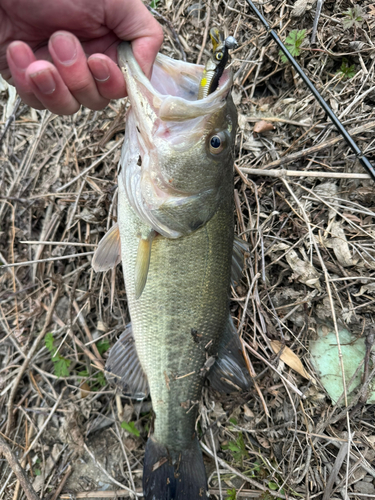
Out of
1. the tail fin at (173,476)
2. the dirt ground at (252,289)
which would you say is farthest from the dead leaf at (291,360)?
the tail fin at (173,476)

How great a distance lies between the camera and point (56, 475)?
2.56 meters

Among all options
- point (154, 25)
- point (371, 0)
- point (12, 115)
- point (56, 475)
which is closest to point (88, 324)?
point (56, 475)

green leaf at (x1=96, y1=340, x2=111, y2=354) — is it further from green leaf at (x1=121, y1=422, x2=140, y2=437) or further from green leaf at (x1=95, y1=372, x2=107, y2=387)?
green leaf at (x1=121, y1=422, x2=140, y2=437)

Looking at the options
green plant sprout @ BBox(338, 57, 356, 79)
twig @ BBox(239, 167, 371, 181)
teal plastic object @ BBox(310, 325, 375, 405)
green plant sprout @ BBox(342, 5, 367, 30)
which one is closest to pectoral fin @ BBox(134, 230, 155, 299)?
twig @ BBox(239, 167, 371, 181)

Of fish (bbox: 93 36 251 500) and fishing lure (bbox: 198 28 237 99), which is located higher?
fishing lure (bbox: 198 28 237 99)

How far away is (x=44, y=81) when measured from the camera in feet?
4.93

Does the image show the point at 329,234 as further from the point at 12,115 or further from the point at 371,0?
the point at 12,115

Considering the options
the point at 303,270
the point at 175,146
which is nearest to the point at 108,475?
the point at 303,270

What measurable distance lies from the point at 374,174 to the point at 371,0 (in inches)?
60.7

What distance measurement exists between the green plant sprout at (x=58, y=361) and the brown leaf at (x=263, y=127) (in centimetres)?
249

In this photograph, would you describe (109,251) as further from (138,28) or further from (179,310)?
(138,28)

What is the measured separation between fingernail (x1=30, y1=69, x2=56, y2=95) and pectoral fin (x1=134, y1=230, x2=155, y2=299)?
0.90 m

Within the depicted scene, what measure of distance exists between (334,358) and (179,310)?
4.67 ft

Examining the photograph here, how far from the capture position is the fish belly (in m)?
1.95
